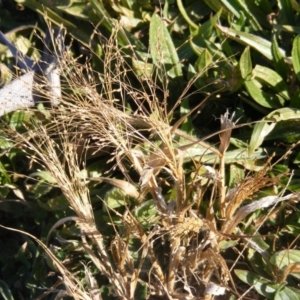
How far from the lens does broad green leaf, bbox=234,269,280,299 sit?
2023 millimetres

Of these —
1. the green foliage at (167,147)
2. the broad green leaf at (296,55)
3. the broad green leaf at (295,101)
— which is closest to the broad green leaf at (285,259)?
the green foliage at (167,147)

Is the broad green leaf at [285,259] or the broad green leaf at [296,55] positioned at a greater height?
the broad green leaf at [296,55]

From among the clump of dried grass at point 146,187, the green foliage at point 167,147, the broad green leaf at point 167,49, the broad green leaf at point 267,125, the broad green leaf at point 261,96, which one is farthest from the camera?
the broad green leaf at point 167,49

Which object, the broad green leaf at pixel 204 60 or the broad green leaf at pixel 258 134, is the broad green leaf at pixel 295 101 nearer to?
the broad green leaf at pixel 258 134

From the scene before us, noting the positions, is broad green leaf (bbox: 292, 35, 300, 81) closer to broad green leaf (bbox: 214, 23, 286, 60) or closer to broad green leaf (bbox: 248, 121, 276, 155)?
broad green leaf (bbox: 214, 23, 286, 60)

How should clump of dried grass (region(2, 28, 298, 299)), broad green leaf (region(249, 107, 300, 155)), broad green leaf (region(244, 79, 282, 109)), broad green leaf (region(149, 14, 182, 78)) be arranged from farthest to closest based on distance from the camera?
broad green leaf (region(149, 14, 182, 78))
broad green leaf (region(244, 79, 282, 109))
broad green leaf (region(249, 107, 300, 155))
clump of dried grass (region(2, 28, 298, 299))

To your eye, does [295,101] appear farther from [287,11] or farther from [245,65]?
[287,11]

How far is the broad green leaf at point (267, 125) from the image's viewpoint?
6.88ft

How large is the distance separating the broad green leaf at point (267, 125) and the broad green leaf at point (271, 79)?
0.42 ft

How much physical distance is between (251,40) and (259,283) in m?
0.81

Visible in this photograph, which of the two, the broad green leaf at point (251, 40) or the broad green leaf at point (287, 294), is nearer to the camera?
the broad green leaf at point (287, 294)

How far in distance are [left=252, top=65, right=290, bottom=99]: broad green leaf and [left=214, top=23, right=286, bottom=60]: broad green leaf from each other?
7 cm

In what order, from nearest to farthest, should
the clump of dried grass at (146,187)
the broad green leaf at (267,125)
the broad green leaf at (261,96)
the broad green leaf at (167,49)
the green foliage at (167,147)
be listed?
the clump of dried grass at (146,187), the green foliage at (167,147), the broad green leaf at (267,125), the broad green leaf at (261,96), the broad green leaf at (167,49)

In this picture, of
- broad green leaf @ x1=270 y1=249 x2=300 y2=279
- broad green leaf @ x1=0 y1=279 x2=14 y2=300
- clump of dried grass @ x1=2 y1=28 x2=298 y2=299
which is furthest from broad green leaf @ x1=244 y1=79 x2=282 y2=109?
broad green leaf @ x1=0 y1=279 x2=14 y2=300
